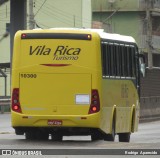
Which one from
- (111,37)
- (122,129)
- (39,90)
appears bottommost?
(122,129)

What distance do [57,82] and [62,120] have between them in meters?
0.97

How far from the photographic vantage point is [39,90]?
1984cm

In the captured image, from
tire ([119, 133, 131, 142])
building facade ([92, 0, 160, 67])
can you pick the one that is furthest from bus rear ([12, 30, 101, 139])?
building facade ([92, 0, 160, 67])

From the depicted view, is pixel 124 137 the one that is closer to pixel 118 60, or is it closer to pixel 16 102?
pixel 118 60

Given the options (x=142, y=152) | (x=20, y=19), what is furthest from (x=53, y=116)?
(x=20, y=19)

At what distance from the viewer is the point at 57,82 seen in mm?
19734

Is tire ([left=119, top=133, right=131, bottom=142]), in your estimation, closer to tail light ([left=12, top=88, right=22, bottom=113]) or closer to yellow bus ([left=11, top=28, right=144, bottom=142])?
yellow bus ([left=11, top=28, right=144, bottom=142])

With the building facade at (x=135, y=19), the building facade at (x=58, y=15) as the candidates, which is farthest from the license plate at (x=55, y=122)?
the building facade at (x=135, y=19)

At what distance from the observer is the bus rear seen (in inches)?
774

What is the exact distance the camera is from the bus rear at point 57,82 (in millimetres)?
19658

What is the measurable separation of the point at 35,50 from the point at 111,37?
8.09 ft

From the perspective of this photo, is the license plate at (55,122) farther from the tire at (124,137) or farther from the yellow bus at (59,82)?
the tire at (124,137)

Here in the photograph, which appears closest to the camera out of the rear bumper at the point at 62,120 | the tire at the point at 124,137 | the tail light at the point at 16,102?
the rear bumper at the point at 62,120

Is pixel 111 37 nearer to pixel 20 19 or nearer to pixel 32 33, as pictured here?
pixel 32 33
